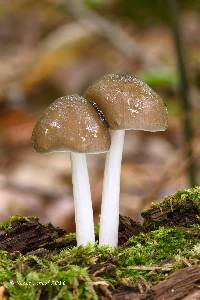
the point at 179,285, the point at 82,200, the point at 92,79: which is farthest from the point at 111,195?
the point at 92,79

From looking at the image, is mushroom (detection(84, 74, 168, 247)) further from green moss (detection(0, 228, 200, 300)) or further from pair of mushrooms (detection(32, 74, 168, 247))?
green moss (detection(0, 228, 200, 300))

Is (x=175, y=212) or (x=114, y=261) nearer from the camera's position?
(x=114, y=261)

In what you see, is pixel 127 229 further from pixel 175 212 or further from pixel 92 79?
pixel 92 79

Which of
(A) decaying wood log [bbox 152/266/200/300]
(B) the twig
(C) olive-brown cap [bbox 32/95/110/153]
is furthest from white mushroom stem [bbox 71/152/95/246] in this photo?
(B) the twig

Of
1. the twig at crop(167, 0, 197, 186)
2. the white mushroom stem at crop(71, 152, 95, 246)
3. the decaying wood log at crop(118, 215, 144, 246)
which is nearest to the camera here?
the white mushroom stem at crop(71, 152, 95, 246)

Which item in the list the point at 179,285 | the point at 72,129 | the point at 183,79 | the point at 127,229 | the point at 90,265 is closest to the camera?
the point at 179,285

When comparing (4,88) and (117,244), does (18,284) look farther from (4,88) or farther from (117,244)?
(4,88)

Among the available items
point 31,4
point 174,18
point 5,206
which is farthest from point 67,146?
point 31,4
